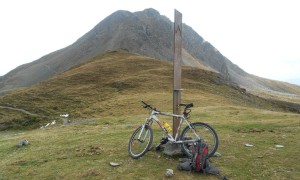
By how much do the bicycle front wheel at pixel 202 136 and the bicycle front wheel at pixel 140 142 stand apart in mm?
1396

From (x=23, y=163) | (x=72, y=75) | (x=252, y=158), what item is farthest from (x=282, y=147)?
(x=72, y=75)

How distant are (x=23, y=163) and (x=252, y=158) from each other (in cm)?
974

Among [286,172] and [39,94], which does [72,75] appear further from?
[286,172]

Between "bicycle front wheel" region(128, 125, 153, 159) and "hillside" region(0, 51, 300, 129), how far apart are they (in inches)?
1407

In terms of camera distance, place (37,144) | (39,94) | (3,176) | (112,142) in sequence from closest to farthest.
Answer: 1. (3,176)
2. (112,142)
3. (37,144)
4. (39,94)

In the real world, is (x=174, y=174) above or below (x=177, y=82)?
below

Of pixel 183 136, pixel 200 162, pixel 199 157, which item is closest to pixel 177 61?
pixel 183 136

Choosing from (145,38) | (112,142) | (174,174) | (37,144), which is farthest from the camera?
(145,38)

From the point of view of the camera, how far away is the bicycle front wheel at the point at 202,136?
11.6m

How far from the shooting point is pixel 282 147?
577 inches

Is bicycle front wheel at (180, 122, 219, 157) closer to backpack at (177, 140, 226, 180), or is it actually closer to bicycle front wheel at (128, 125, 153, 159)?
Result: backpack at (177, 140, 226, 180)

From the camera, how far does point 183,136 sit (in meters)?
12.2

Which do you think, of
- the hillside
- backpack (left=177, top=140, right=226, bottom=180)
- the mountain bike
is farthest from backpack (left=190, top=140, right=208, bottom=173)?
the hillside

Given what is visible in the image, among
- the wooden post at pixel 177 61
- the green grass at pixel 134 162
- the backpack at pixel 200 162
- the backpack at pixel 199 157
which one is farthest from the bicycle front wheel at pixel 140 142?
the backpack at pixel 199 157
